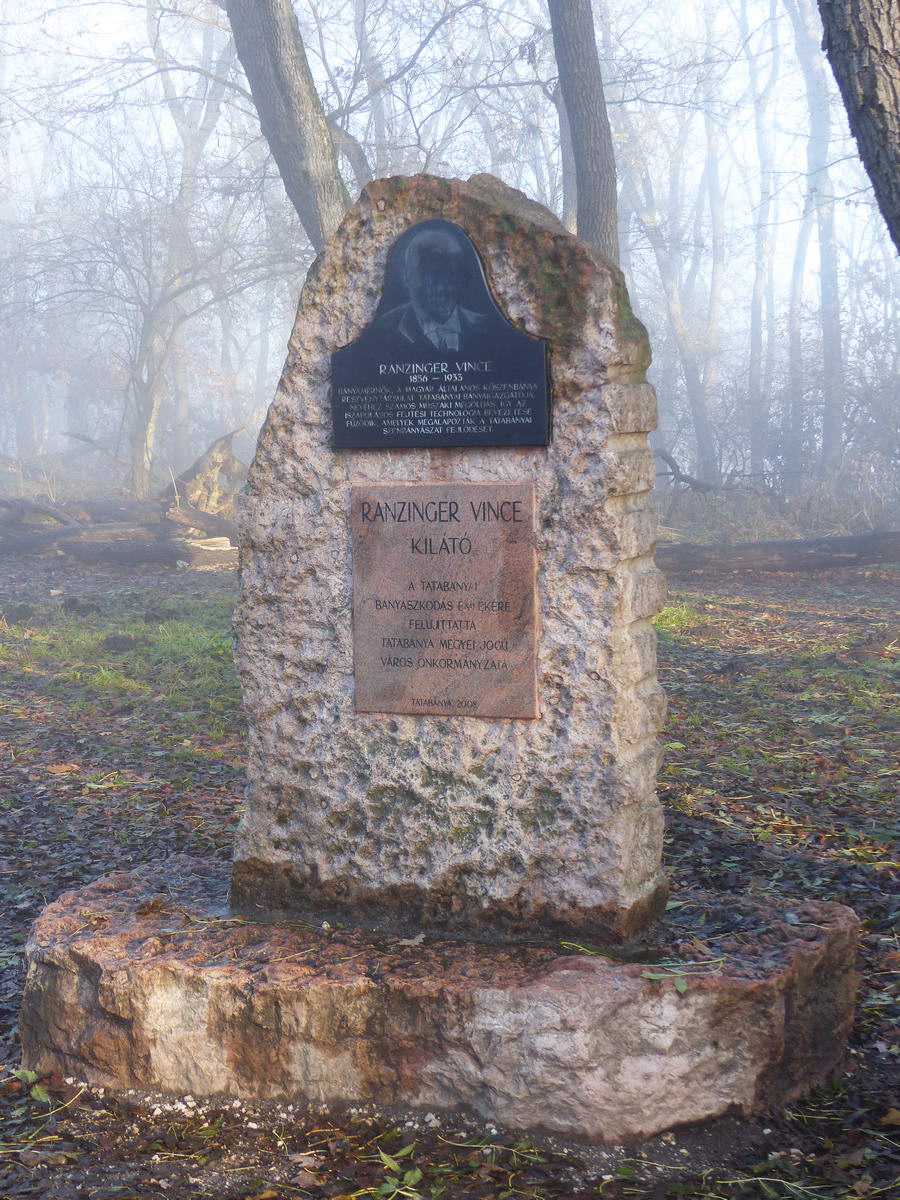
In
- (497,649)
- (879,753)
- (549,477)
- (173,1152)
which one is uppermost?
(549,477)

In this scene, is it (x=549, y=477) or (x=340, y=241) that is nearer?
(x=549, y=477)

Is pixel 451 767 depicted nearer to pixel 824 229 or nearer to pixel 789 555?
pixel 789 555

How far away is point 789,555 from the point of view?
40.4 feet

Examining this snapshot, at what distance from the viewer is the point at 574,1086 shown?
3.11 metres

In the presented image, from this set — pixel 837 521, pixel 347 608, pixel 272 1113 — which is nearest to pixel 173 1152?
pixel 272 1113

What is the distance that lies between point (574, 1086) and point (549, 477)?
179 cm

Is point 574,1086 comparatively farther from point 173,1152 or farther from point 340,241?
point 340,241

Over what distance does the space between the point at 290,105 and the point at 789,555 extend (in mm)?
7060

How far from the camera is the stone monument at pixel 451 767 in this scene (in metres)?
3.17

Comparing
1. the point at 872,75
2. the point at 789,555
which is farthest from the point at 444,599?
the point at 789,555

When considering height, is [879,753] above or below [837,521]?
below

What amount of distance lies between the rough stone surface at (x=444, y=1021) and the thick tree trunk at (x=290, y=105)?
27.6ft

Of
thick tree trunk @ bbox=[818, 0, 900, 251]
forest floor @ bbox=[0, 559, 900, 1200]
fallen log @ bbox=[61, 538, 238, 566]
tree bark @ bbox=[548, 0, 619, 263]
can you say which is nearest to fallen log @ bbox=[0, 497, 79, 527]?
fallen log @ bbox=[61, 538, 238, 566]

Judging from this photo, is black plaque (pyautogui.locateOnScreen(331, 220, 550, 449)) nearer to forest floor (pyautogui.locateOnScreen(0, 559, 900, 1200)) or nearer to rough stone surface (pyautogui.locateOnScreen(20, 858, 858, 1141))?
rough stone surface (pyautogui.locateOnScreen(20, 858, 858, 1141))
